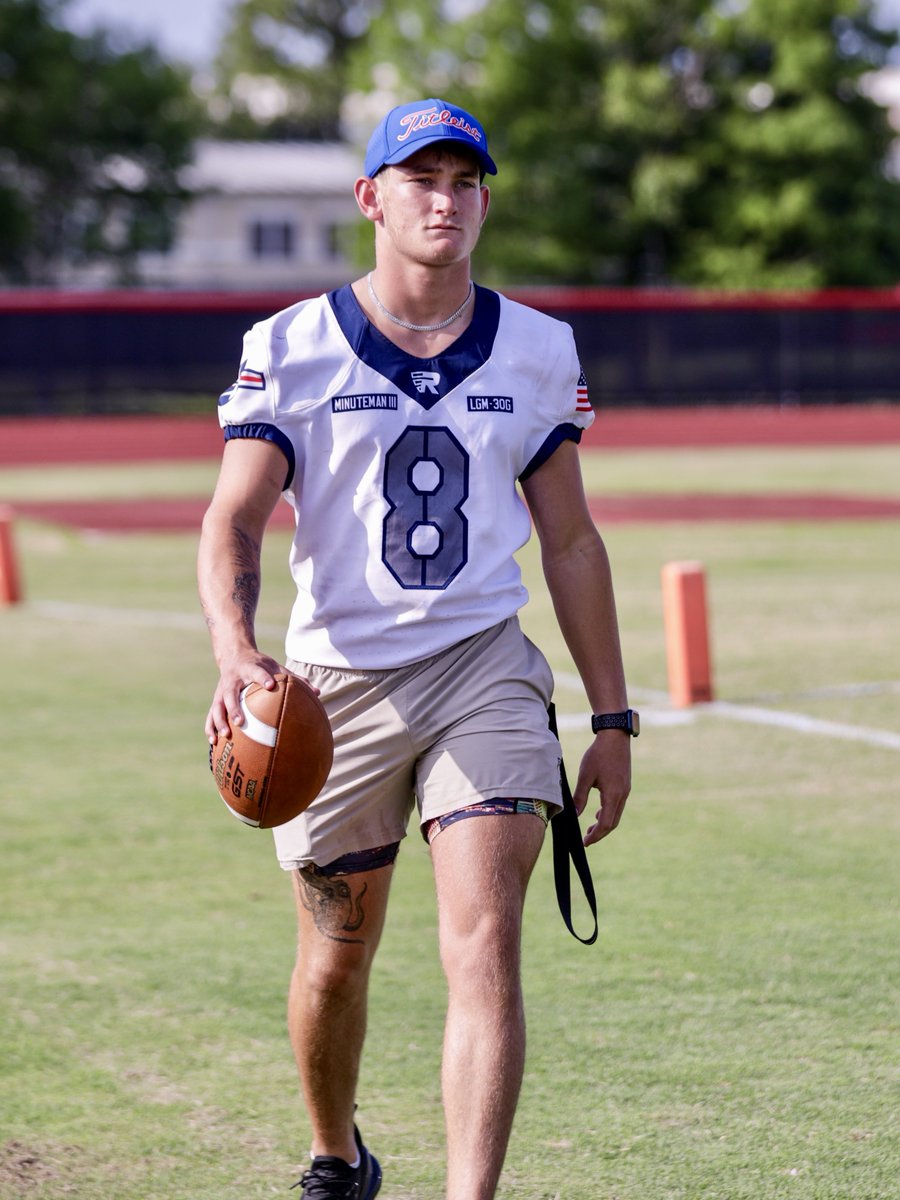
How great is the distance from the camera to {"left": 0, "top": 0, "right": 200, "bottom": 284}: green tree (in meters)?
60.8

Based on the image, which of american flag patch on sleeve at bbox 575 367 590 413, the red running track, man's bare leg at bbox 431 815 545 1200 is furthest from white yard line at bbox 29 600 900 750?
the red running track

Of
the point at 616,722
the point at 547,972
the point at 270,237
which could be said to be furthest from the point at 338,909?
the point at 270,237

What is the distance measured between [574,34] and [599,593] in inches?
2197

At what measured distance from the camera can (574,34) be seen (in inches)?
2251

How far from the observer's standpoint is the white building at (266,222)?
85688mm

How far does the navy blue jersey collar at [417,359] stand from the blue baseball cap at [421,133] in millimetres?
317

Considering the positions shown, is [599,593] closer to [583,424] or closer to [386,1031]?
[583,424]

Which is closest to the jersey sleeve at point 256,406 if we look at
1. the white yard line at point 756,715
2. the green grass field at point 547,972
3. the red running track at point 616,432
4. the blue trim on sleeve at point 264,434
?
the blue trim on sleeve at point 264,434

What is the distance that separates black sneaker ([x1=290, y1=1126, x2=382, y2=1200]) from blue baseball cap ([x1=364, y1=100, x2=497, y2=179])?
2057 millimetres

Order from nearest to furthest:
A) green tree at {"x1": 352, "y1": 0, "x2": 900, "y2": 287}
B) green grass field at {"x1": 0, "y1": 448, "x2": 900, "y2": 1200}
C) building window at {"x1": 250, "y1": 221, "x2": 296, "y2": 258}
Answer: green grass field at {"x1": 0, "y1": 448, "x2": 900, "y2": 1200}
green tree at {"x1": 352, "y1": 0, "x2": 900, "y2": 287}
building window at {"x1": 250, "y1": 221, "x2": 296, "y2": 258}

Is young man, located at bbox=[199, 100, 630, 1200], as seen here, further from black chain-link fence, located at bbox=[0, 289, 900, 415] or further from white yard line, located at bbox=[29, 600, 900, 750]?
black chain-link fence, located at bbox=[0, 289, 900, 415]

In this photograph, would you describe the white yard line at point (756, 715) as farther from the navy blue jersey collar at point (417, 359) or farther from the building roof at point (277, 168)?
the building roof at point (277, 168)

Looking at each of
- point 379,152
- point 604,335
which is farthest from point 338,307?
point 604,335

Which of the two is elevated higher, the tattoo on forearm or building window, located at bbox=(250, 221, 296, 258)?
building window, located at bbox=(250, 221, 296, 258)
